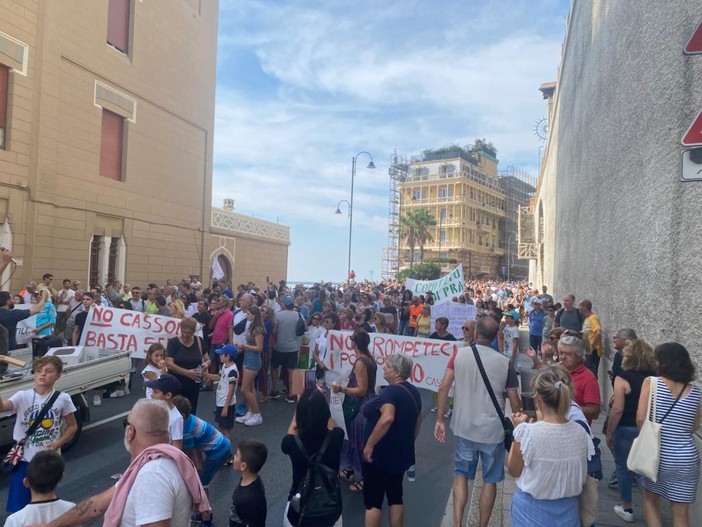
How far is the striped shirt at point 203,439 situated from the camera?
15.0 feet

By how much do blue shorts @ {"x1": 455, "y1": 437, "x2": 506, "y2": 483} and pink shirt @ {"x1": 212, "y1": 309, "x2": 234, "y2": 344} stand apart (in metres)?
5.76

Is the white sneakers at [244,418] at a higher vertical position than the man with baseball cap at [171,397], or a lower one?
lower

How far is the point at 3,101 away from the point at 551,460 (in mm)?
17492

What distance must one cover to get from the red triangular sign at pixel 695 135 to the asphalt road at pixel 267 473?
395 cm

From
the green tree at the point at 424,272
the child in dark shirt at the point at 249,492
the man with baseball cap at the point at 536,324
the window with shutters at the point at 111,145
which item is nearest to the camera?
the child in dark shirt at the point at 249,492

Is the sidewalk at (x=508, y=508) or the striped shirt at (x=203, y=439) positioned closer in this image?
the striped shirt at (x=203, y=439)

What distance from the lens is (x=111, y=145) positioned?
19422mm

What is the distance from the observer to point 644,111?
22.4 ft

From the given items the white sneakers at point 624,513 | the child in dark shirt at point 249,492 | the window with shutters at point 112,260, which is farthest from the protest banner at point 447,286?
the child in dark shirt at point 249,492

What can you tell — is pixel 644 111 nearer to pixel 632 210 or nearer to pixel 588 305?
pixel 632 210

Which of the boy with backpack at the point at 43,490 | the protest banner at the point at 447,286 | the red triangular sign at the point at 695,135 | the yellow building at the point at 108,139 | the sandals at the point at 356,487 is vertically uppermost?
the yellow building at the point at 108,139

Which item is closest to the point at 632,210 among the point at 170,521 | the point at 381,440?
the point at 381,440

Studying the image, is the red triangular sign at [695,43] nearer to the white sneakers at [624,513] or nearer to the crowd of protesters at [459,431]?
the crowd of protesters at [459,431]

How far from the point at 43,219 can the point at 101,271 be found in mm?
3167
